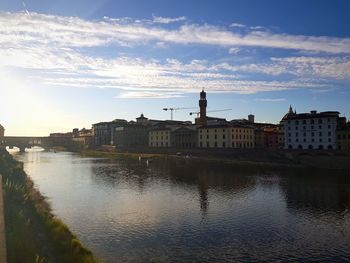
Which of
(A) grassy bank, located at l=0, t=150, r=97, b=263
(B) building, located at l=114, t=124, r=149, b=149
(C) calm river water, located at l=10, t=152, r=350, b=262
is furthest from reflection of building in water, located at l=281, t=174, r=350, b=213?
(B) building, located at l=114, t=124, r=149, b=149

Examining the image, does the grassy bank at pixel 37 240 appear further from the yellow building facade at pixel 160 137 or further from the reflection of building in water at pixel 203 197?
the yellow building facade at pixel 160 137

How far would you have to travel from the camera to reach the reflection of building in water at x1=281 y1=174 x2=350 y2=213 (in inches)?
1575

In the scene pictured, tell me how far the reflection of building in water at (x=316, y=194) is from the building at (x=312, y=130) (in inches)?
1263

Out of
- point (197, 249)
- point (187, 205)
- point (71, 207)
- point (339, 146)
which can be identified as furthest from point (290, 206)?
point (339, 146)

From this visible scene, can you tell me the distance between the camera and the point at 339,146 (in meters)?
91.2

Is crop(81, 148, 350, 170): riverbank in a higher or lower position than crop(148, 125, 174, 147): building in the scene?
lower

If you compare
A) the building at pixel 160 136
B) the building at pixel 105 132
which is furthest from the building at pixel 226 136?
the building at pixel 105 132

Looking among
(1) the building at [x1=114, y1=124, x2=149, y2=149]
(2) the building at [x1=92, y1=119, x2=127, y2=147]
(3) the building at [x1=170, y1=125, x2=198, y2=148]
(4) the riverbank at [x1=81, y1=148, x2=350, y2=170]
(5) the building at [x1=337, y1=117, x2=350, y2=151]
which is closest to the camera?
(4) the riverbank at [x1=81, y1=148, x2=350, y2=170]

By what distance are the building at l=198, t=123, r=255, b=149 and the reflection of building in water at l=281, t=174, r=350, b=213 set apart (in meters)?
55.2

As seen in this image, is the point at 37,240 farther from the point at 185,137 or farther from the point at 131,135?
the point at 131,135

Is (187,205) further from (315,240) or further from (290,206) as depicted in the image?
(315,240)

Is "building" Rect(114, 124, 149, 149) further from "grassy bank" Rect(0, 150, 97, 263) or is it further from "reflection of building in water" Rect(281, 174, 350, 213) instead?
"grassy bank" Rect(0, 150, 97, 263)

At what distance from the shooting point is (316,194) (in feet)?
156

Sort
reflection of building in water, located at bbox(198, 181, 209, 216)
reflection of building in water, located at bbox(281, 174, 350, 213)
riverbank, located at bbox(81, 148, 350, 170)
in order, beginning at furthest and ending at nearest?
riverbank, located at bbox(81, 148, 350, 170) < reflection of building in water, located at bbox(281, 174, 350, 213) < reflection of building in water, located at bbox(198, 181, 209, 216)
